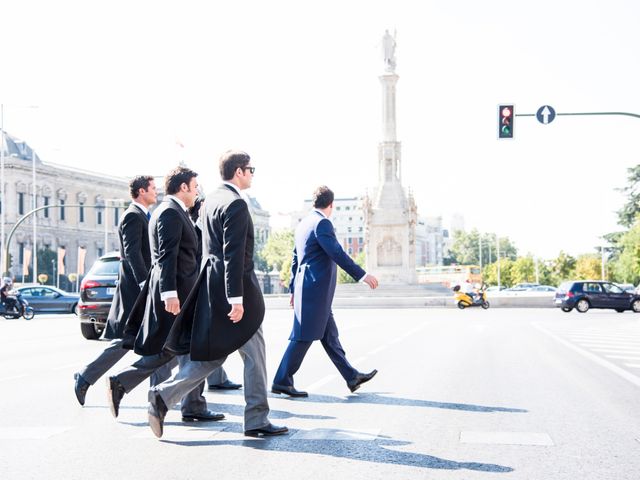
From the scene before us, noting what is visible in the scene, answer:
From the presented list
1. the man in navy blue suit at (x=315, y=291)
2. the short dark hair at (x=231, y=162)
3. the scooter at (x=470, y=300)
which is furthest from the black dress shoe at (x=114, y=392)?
the scooter at (x=470, y=300)

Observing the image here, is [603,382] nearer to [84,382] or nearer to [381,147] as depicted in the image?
[84,382]

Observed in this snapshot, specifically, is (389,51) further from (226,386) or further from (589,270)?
(589,270)

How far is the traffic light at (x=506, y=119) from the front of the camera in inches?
906

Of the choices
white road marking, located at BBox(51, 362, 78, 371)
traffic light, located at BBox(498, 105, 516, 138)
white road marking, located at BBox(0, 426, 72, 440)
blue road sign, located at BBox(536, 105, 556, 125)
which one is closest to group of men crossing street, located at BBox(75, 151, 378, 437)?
white road marking, located at BBox(0, 426, 72, 440)

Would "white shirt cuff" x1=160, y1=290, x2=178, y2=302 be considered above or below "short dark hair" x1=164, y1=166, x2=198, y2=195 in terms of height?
below

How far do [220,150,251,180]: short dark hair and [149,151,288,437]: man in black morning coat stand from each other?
2 cm

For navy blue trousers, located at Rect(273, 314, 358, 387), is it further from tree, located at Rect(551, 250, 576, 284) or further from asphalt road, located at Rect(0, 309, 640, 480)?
tree, located at Rect(551, 250, 576, 284)

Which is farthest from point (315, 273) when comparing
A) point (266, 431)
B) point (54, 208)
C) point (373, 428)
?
point (54, 208)

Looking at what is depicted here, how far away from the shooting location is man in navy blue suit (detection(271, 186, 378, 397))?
8.86 meters

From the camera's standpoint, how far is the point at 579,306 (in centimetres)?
3912

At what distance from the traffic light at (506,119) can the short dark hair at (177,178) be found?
1698 cm

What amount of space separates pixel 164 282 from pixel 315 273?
99.4 inches

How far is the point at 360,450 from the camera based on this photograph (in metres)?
6.18

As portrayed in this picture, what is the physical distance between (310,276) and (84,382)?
2.39 meters
